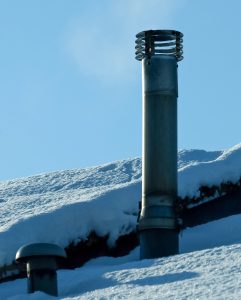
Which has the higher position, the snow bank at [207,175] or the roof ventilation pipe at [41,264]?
the snow bank at [207,175]

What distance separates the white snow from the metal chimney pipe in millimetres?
330

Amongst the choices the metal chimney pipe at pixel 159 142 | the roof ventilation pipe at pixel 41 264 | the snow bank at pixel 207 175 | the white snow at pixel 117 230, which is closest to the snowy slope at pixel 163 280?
the white snow at pixel 117 230

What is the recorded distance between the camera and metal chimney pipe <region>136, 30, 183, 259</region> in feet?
48.4

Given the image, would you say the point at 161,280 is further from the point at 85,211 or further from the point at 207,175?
the point at 207,175

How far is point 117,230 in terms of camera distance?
595 inches

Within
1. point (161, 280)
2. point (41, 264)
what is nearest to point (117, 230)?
point (41, 264)

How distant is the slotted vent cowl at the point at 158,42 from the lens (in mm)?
15625

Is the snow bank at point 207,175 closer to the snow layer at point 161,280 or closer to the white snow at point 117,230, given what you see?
the white snow at point 117,230

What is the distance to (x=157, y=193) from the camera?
49.3 feet

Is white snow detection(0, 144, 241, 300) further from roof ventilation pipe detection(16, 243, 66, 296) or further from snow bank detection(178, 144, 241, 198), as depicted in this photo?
roof ventilation pipe detection(16, 243, 66, 296)

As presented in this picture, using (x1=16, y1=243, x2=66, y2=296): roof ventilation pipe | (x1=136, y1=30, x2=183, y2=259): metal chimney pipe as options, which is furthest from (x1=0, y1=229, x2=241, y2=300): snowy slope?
(x1=136, y1=30, x2=183, y2=259): metal chimney pipe

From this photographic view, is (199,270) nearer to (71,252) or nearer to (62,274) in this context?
(62,274)

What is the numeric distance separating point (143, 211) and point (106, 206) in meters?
0.57

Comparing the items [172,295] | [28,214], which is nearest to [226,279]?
[172,295]
